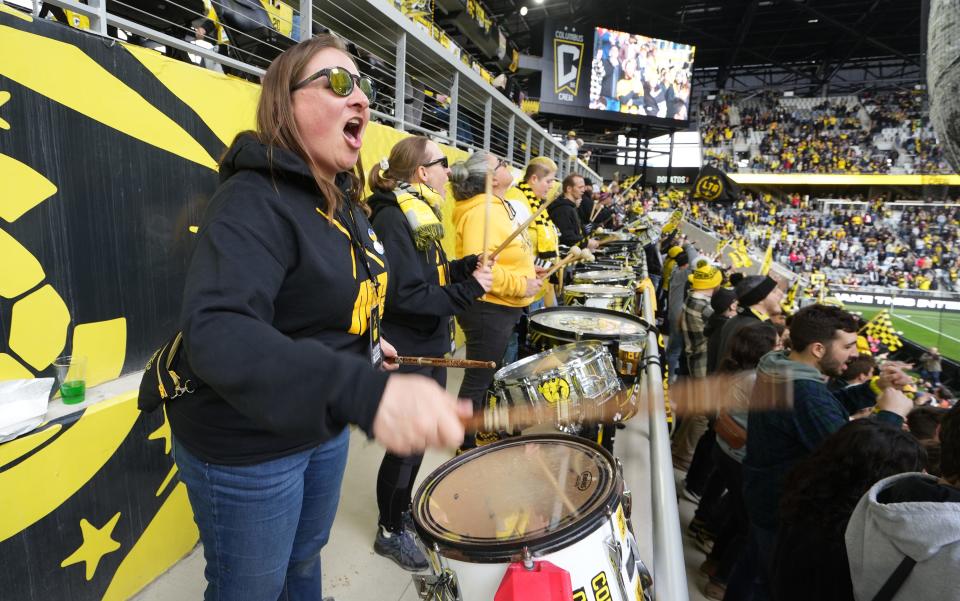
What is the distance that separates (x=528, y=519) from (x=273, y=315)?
788 millimetres

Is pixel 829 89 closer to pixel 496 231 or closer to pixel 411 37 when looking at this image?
pixel 411 37

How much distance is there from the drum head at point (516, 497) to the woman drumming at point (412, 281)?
2.52ft

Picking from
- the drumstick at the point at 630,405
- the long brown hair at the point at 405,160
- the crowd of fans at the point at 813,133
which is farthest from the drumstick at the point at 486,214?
the crowd of fans at the point at 813,133

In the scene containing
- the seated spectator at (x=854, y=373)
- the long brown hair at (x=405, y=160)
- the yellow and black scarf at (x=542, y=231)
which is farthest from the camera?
the yellow and black scarf at (x=542, y=231)

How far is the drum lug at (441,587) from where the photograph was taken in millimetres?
1088

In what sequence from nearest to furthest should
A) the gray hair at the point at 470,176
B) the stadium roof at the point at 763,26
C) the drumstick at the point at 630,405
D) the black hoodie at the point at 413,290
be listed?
the drumstick at the point at 630,405 → the black hoodie at the point at 413,290 → the gray hair at the point at 470,176 → the stadium roof at the point at 763,26

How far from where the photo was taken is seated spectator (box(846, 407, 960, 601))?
115 cm

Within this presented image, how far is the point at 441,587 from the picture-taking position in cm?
112

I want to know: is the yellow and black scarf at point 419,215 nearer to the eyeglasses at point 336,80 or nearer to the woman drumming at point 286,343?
the woman drumming at point 286,343

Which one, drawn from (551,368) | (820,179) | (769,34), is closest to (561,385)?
(551,368)

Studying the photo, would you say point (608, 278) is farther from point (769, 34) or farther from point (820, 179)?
point (769, 34)

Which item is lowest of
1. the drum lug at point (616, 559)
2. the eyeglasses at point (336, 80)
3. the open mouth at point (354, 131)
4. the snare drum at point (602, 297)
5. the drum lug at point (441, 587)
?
the drum lug at point (441, 587)

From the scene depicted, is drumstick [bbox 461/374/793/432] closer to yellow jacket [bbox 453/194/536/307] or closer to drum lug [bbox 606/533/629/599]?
drum lug [bbox 606/533/629/599]

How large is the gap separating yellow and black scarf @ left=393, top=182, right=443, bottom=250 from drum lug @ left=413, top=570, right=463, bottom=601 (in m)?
1.27
